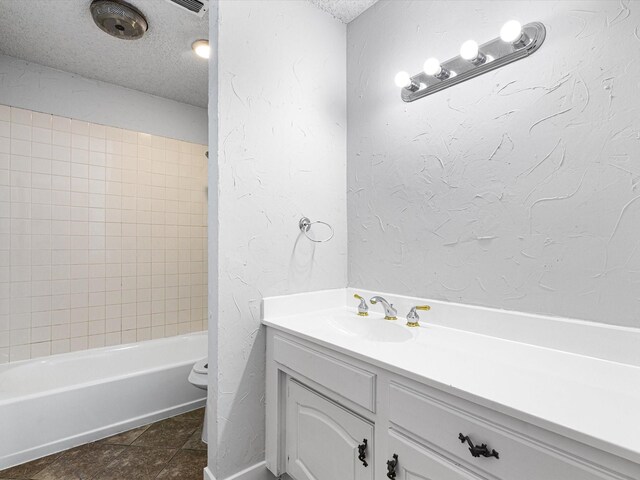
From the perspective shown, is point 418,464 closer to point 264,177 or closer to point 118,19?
point 264,177

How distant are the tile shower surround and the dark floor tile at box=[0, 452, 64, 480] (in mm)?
804

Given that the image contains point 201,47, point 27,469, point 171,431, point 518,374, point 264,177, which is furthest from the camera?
point 201,47

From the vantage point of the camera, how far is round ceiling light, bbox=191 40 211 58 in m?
2.06

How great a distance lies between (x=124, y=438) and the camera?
1915 mm

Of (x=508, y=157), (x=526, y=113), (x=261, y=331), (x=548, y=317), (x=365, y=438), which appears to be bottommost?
(x=365, y=438)

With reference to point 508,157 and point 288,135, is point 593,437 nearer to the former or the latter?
point 508,157

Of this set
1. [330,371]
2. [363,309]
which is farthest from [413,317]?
[330,371]

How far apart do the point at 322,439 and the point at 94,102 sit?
2794mm

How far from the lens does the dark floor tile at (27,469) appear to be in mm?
1607

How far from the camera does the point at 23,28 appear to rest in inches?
74.7

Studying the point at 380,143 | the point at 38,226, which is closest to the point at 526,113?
the point at 380,143

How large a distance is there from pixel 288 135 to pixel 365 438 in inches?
52.3

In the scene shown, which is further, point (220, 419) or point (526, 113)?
point (220, 419)

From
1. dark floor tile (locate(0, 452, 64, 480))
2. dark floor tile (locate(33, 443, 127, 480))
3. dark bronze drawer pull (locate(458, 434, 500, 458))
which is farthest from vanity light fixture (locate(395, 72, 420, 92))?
dark floor tile (locate(0, 452, 64, 480))
